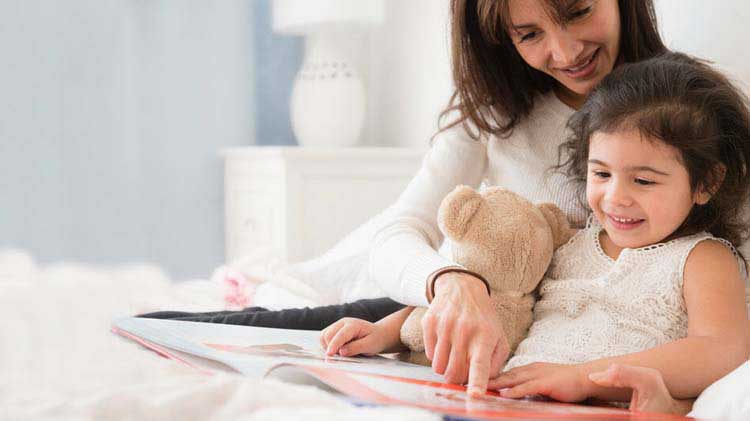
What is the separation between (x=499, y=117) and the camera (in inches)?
53.5

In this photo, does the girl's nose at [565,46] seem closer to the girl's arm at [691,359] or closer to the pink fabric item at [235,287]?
the girl's arm at [691,359]

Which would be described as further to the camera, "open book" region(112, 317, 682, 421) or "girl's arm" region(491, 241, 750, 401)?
"girl's arm" region(491, 241, 750, 401)

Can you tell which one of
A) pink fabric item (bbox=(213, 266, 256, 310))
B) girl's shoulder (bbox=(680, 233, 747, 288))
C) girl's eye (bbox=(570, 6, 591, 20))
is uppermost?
girl's eye (bbox=(570, 6, 591, 20))

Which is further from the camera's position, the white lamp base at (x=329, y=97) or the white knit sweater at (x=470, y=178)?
the white lamp base at (x=329, y=97)

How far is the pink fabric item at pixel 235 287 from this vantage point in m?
1.68

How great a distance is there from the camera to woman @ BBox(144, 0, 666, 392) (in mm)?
1190

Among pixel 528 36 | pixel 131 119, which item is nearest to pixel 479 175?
pixel 528 36

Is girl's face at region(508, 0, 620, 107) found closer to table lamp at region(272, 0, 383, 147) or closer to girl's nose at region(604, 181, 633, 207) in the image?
girl's nose at region(604, 181, 633, 207)

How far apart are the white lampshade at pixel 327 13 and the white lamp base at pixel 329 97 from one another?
0.31ft

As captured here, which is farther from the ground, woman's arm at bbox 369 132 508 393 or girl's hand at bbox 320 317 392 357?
woman's arm at bbox 369 132 508 393

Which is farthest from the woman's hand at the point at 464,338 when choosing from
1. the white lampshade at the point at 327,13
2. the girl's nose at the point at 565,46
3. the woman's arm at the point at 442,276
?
the white lampshade at the point at 327,13

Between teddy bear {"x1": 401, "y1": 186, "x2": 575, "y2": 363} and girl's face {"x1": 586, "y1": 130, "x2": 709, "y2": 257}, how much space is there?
9 centimetres

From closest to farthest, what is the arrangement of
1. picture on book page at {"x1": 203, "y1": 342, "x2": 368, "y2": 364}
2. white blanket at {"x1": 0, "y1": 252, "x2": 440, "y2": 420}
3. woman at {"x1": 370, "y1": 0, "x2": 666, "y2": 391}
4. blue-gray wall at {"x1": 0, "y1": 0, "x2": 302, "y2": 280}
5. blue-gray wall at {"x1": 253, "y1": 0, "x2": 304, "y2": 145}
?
1. white blanket at {"x1": 0, "y1": 252, "x2": 440, "y2": 420}
2. picture on book page at {"x1": 203, "y1": 342, "x2": 368, "y2": 364}
3. woman at {"x1": 370, "y1": 0, "x2": 666, "y2": 391}
4. blue-gray wall at {"x1": 0, "y1": 0, "x2": 302, "y2": 280}
5. blue-gray wall at {"x1": 253, "y1": 0, "x2": 304, "y2": 145}

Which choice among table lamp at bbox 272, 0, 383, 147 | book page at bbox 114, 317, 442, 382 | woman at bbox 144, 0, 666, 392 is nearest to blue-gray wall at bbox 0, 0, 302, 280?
table lamp at bbox 272, 0, 383, 147
